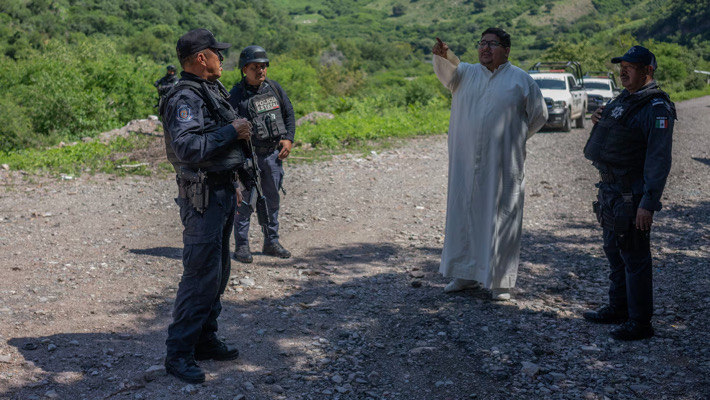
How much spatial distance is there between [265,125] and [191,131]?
211cm

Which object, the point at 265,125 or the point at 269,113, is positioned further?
the point at 269,113

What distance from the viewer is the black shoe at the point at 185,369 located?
3568 mm

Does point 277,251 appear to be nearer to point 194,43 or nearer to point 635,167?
point 194,43

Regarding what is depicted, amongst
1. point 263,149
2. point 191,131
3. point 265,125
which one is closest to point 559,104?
point 263,149

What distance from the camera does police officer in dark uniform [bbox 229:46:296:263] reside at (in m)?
5.70

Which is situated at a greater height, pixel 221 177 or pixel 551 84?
pixel 551 84

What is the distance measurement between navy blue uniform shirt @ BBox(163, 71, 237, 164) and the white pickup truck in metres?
14.7

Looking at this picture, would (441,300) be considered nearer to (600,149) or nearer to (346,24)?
(600,149)

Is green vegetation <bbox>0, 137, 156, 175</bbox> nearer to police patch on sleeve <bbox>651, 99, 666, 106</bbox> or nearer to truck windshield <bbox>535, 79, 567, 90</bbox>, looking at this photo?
police patch on sleeve <bbox>651, 99, 666, 106</bbox>

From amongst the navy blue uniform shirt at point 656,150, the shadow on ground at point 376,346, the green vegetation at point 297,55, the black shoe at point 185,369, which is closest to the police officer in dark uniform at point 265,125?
the shadow on ground at point 376,346

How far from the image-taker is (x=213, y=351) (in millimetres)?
3904

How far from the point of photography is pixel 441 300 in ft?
16.7

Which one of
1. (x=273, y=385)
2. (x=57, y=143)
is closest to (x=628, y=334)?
(x=273, y=385)

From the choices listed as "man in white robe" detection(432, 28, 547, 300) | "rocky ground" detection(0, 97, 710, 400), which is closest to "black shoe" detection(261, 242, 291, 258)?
"rocky ground" detection(0, 97, 710, 400)
